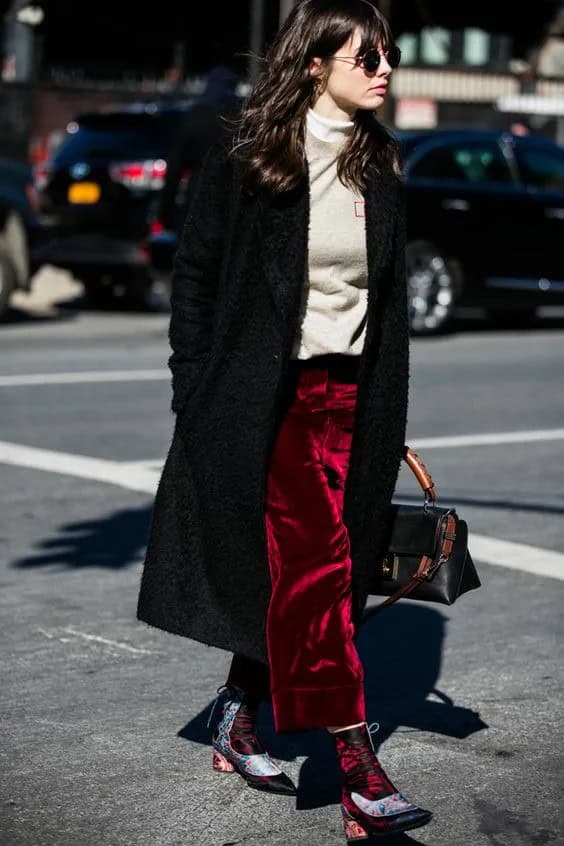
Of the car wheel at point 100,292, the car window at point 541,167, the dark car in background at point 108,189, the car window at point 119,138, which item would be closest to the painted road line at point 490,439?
the car window at point 541,167

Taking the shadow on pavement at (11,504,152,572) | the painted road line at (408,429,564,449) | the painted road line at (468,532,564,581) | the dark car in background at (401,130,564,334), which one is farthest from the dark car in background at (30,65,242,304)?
the painted road line at (468,532,564,581)

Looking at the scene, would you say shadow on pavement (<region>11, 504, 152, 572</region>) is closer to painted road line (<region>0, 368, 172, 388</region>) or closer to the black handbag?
the black handbag

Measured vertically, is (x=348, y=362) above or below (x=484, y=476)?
above

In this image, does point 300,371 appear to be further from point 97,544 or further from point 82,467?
point 82,467

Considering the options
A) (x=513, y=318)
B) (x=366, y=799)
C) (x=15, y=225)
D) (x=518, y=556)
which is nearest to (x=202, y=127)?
(x=15, y=225)

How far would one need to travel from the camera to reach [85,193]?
16.2 meters

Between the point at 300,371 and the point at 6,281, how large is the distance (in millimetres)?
11536

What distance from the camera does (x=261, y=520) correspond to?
4035 millimetres

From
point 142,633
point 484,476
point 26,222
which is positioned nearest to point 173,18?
point 26,222

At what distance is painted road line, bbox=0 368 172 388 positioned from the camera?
38.8ft

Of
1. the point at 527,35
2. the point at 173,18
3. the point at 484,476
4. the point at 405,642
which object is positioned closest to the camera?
the point at 405,642

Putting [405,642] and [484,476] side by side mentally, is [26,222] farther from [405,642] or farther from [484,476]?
[405,642]

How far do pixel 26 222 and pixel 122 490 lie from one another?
7.33m

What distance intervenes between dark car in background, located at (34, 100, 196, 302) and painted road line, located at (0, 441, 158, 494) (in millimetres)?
6783
